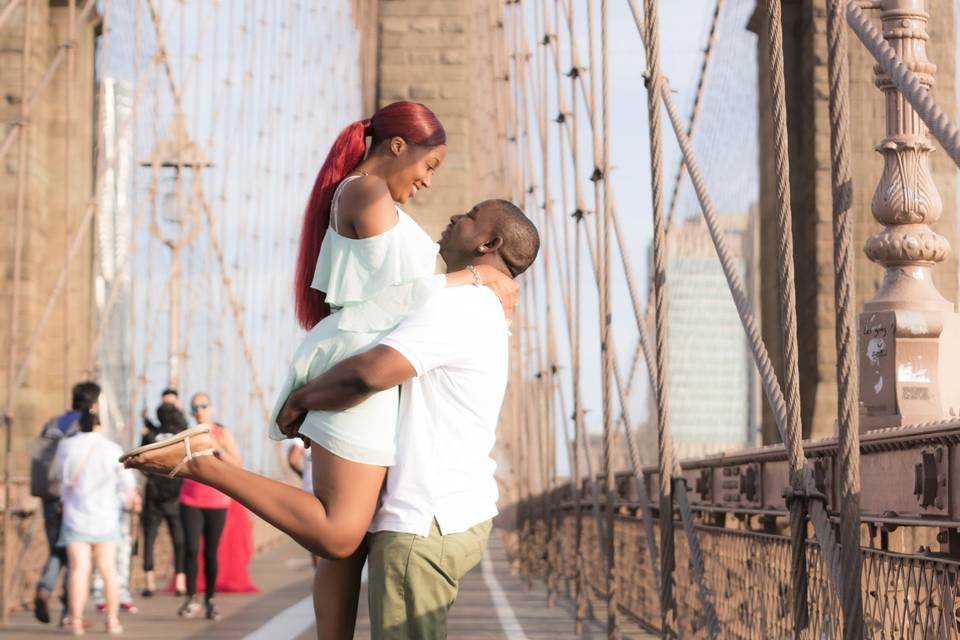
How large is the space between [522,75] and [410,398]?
1109cm

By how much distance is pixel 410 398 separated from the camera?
2475 mm

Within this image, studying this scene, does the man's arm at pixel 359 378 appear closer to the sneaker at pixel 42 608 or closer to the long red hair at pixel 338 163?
the long red hair at pixel 338 163

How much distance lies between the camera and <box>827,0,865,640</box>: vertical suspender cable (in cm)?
261

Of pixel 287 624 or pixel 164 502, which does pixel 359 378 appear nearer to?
pixel 287 624

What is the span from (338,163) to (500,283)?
12.3 inches

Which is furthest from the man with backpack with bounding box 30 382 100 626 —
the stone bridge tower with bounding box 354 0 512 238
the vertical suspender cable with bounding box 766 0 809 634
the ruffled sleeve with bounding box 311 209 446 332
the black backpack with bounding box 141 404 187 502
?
the stone bridge tower with bounding box 354 0 512 238

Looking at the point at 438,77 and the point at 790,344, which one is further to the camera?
the point at 438,77

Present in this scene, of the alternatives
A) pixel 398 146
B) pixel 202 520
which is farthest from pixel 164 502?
pixel 398 146

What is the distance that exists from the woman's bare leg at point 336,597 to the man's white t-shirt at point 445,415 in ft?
0.56

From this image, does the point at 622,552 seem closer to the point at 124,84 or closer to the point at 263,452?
the point at 124,84

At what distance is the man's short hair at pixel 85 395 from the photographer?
7656mm

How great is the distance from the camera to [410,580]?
8.11 ft

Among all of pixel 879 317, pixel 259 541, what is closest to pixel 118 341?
pixel 259 541

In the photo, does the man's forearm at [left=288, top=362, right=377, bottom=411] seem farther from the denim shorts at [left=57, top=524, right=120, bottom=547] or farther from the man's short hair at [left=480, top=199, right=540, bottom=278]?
the denim shorts at [left=57, top=524, right=120, bottom=547]
